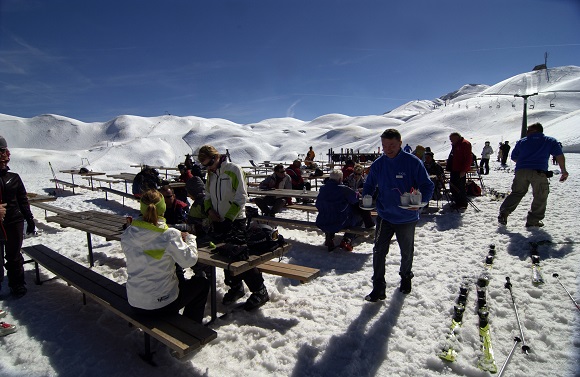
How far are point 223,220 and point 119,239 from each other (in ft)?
5.46

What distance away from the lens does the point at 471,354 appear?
2840 millimetres

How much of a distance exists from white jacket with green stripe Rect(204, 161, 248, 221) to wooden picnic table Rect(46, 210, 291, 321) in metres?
0.49

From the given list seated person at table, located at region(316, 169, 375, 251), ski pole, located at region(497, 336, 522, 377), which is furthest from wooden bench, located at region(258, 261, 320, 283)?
seated person at table, located at region(316, 169, 375, 251)

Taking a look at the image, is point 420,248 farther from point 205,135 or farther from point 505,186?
point 205,135

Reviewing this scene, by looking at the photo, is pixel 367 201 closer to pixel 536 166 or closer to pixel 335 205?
pixel 335 205

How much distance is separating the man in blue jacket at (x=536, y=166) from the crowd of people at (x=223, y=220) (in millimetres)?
15

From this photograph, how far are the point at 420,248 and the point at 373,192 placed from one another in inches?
91.1

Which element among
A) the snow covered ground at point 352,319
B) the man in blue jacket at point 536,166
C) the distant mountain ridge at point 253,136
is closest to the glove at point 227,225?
the snow covered ground at point 352,319

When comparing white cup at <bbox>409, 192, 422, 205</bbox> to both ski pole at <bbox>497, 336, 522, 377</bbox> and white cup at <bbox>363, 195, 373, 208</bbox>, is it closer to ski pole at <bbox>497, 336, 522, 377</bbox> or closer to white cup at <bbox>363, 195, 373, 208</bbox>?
white cup at <bbox>363, 195, 373, 208</bbox>

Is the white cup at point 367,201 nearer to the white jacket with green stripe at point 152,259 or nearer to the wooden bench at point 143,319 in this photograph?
the white jacket with green stripe at point 152,259

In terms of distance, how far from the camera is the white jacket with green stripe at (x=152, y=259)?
2678 millimetres

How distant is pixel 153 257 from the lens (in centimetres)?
270

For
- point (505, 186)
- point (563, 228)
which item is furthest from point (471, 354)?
point (505, 186)

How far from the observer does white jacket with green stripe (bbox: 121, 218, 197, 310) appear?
8.79 feet
